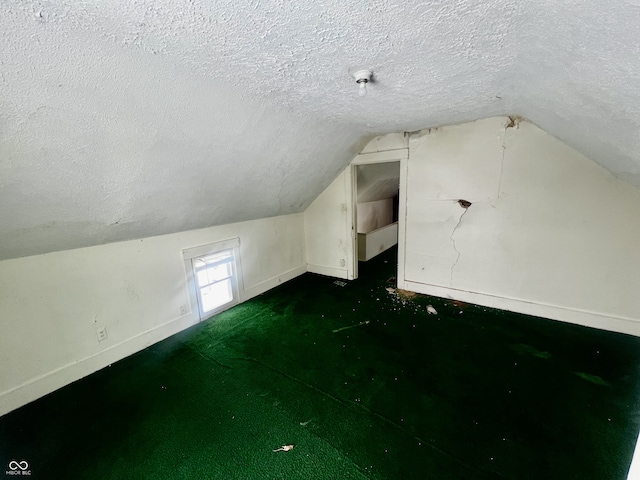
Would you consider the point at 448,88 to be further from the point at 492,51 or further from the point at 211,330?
the point at 211,330

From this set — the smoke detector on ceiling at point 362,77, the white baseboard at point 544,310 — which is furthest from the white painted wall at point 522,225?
the smoke detector on ceiling at point 362,77

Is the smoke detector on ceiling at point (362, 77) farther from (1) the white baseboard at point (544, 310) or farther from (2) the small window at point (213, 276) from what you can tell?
(1) the white baseboard at point (544, 310)

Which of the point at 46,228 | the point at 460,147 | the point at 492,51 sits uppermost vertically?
the point at 492,51

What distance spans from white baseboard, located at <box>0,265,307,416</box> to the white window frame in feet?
0.38

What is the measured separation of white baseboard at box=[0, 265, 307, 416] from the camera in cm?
175

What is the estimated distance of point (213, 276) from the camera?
299 cm

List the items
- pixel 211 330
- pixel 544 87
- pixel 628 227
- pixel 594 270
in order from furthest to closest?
pixel 211 330 < pixel 594 270 < pixel 628 227 < pixel 544 87

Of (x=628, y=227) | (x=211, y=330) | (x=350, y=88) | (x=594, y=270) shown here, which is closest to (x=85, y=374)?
(x=211, y=330)

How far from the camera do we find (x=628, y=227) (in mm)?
2221

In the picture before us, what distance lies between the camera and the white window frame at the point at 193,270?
8.82 ft

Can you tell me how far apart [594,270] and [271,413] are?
301cm

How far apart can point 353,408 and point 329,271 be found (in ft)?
8.08

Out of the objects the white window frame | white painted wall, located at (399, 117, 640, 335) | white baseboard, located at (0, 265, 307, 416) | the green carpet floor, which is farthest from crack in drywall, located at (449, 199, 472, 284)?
white baseboard, located at (0, 265, 307, 416)

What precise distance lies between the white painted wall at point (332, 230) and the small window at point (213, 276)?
1.31 m
